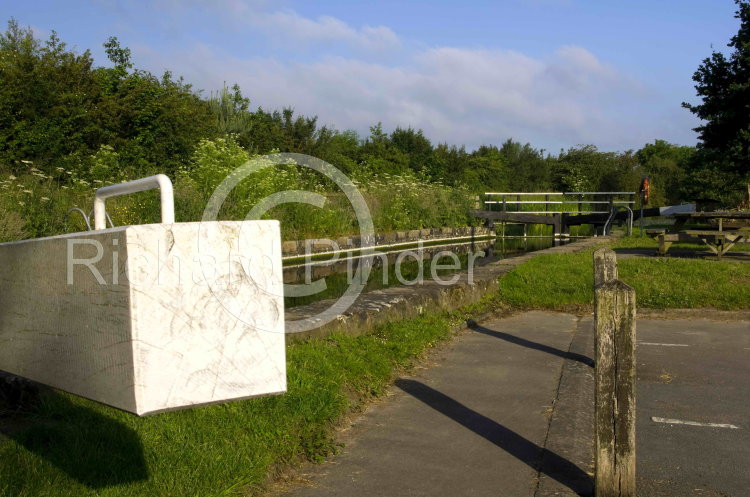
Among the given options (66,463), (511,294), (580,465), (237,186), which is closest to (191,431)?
(66,463)

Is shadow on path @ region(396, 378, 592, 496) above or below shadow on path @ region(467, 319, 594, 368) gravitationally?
below

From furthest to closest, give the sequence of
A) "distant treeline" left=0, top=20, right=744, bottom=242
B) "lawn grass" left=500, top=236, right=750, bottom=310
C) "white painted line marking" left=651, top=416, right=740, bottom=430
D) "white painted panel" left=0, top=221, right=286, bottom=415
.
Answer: "distant treeline" left=0, top=20, right=744, bottom=242
"lawn grass" left=500, top=236, right=750, bottom=310
"white painted line marking" left=651, top=416, right=740, bottom=430
"white painted panel" left=0, top=221, right=286, bottom=415

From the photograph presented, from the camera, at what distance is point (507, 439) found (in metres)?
4.08

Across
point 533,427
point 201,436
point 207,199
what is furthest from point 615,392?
point 207,199

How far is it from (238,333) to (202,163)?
14156 mm

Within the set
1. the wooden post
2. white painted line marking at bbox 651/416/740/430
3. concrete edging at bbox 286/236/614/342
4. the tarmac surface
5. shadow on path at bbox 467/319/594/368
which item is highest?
the wooden post

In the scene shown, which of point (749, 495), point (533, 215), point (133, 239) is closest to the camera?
point (133, 239)

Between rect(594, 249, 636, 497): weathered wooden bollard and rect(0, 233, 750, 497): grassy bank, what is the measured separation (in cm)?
143

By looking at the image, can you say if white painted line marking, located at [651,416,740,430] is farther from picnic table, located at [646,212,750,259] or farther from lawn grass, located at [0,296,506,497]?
picnic table, located at [646,212,750,259]

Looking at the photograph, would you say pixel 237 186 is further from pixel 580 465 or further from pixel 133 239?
pixel 133 239

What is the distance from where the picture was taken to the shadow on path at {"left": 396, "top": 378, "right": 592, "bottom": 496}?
3514 mm

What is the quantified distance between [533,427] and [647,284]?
210 inches

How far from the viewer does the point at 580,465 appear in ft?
12.0

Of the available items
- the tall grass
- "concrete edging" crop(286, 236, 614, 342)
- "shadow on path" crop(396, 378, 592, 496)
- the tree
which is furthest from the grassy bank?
the tree
